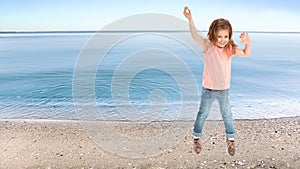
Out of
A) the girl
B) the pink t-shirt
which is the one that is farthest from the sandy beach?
the pink t-shirt

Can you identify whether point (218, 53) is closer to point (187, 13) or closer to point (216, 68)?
point (216, 68)

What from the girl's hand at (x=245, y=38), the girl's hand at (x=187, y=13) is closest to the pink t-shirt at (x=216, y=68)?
the girl's hand at (x=245, y=38)

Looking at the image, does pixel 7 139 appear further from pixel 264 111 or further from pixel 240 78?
pixel 240 78

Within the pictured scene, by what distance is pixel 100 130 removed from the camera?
9.84 metres

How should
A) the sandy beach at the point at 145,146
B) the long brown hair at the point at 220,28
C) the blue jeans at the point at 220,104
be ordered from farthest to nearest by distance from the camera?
the sandy beach at the point at 145,146
the blue jeans at the point at 220,104
the long brown hair at the point at 220,28

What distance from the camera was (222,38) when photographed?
382 centimetres

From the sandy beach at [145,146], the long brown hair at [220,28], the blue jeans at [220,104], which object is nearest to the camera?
the long brown hair at [220,28]

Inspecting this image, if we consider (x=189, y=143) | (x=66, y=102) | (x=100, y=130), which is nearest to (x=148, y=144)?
(x=189, y=143)

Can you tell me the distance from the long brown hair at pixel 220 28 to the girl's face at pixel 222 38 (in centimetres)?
4

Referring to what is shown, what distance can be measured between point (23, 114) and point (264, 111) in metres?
10.5

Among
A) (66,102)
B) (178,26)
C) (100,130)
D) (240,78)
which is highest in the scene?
(178,26)

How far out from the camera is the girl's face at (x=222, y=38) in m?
3.78

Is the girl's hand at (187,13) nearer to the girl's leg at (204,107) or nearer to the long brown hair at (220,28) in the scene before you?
the long brown hair at (220,28)

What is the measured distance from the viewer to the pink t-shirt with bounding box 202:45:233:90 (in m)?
3.85
